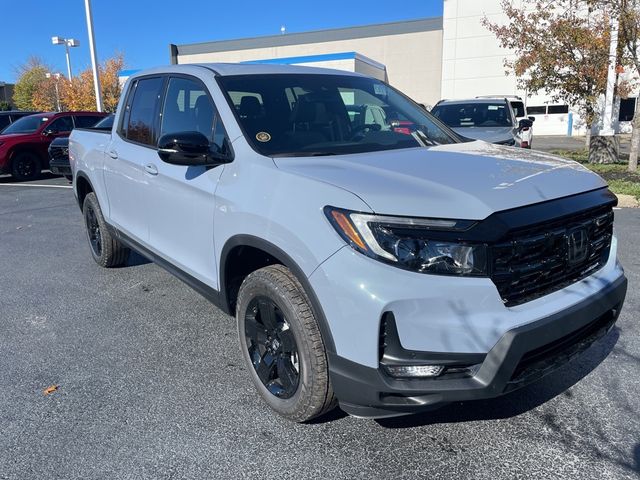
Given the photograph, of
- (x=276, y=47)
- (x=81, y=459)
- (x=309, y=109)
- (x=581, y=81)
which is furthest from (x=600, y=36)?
(x=276, y=47)

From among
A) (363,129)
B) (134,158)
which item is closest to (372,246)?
(363,129)

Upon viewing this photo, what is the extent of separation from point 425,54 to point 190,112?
43.4m

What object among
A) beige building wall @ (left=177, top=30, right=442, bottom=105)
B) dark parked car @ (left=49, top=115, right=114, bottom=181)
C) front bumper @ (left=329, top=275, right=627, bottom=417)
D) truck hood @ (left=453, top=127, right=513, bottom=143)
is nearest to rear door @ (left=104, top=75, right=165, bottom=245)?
front bumper @ (left=329, top=275, right=627, bottom=417)

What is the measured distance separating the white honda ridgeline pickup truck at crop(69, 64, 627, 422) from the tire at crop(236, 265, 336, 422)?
1 cm

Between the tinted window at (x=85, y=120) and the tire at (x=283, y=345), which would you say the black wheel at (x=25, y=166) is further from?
the tire at (x=283, y=345)

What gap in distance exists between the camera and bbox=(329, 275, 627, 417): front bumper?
84.0 inches

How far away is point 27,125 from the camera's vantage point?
13.6m

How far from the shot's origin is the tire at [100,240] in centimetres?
519

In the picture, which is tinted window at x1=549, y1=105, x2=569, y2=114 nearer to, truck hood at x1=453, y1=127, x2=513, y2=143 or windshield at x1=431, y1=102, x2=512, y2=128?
windshield at x1=431, y1=102, x2=512, y2=128

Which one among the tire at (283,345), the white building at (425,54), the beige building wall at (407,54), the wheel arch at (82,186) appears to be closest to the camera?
the tire at (283,345)

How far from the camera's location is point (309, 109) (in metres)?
3.45

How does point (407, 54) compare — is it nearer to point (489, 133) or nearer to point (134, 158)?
point (489, 133)

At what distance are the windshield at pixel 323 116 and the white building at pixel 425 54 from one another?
23.1 meters

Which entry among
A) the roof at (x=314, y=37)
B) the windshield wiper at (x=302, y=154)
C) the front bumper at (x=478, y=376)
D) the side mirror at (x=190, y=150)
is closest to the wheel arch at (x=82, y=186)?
the side mirror at (x=190, y=150)
